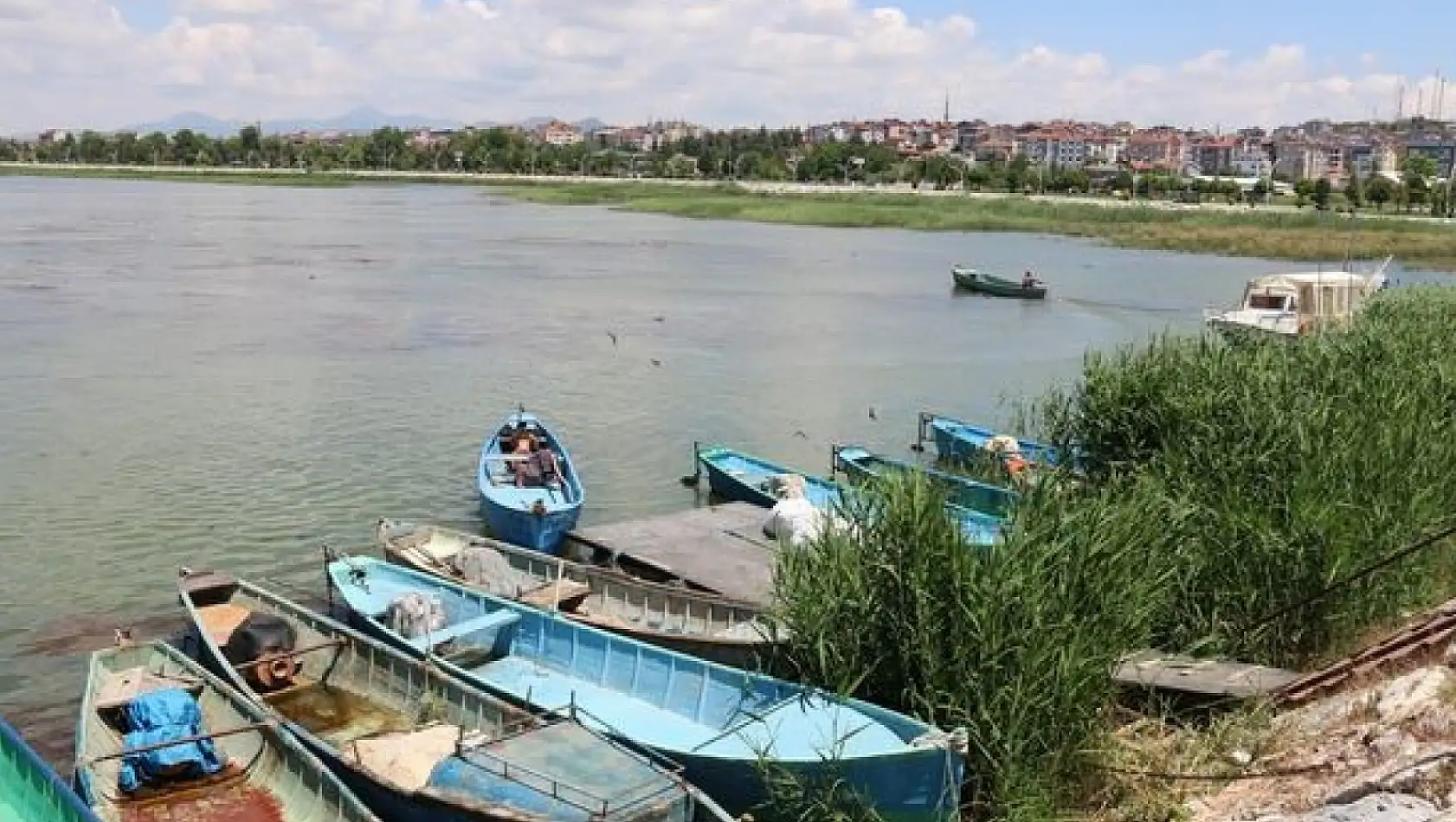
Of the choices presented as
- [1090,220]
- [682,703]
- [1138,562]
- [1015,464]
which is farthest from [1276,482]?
[1090,220]

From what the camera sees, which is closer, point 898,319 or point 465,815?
point 465,815

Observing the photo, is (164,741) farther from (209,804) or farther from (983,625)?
(983,625)

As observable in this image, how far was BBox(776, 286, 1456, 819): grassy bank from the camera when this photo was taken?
11.2 meters

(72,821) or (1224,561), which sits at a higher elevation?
(1224,561)

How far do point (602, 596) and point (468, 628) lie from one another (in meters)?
2.77

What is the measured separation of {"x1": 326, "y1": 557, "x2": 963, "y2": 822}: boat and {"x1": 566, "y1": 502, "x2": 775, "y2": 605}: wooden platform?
300cm

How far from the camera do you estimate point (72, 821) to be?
10.4 m

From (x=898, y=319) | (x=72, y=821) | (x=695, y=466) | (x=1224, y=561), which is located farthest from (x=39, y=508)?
(x=898, y=319)

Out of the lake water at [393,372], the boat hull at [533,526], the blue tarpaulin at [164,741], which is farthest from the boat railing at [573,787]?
the boat hull at [533,526]

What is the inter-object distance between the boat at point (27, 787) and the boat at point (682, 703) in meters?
3.75

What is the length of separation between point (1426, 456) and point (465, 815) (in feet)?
38.2

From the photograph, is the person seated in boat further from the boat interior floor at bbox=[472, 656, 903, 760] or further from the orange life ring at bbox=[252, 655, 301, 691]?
the orange life ring at bbox=[252, 655, 301, 691]

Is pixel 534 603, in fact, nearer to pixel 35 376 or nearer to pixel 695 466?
pixel 695 466

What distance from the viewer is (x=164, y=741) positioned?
470 inches
